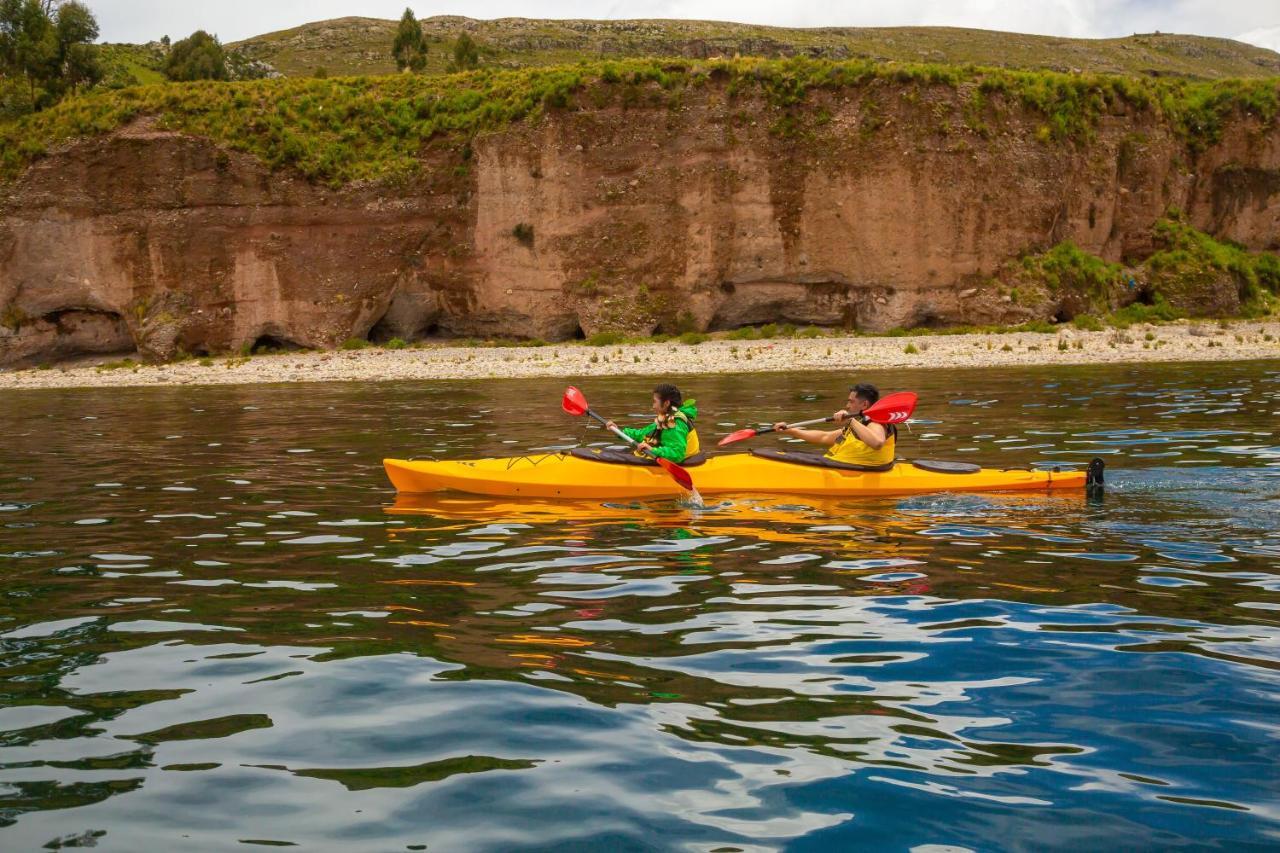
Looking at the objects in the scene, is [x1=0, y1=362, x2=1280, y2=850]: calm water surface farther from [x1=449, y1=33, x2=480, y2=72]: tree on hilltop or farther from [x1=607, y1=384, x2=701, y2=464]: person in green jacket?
[x1=449, y1=33, x2=480, y2=72]: tree on hilltop

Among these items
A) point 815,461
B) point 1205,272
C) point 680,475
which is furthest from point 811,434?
point 1205,272

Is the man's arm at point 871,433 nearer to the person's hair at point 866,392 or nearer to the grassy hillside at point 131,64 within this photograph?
the person's hair at point 866,392

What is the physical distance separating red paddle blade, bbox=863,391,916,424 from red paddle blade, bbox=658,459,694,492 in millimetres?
1675

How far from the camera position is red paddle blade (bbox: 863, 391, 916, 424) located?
10.9 m

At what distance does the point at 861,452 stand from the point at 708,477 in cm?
139

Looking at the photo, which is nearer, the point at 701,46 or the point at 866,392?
the point at 866,392

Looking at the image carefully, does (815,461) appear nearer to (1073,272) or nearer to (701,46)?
(1073,272)

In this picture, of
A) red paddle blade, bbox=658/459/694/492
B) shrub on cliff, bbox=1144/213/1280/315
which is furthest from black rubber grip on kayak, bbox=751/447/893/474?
shrub on cliff, bbox=1144/213/1280/315

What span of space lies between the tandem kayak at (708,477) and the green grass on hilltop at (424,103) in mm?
27011

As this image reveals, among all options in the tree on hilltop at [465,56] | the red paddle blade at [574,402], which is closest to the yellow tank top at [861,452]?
the red paddle blade at [574,402]

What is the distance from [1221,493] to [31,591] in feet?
28.9

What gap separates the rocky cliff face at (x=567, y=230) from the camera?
3616 centimetres

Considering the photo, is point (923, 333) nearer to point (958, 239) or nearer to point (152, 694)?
point (958, 239)

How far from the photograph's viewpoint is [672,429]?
456 inches
